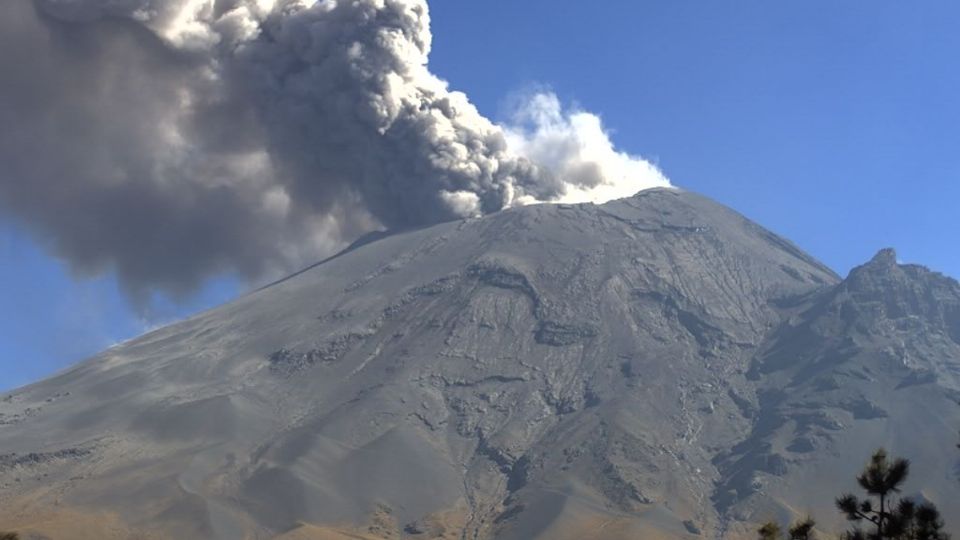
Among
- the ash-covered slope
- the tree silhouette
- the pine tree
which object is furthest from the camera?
the ash-covered slope

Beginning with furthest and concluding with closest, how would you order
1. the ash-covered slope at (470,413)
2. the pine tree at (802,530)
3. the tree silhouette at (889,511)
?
the ash-covered slope at (470,413) → the pine tree at (802,530) → the tree silhouette at (889,511)

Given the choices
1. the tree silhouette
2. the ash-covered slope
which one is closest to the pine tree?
the tree silhouette

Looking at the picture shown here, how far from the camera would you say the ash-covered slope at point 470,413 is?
137750 millimetres

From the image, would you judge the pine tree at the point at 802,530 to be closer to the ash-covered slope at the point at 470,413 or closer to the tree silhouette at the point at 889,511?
the tree silhouette at the point at 889,511

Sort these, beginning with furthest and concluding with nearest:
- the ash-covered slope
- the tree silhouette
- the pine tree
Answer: the ash-covered slope, the pine tree, the tree silhouette

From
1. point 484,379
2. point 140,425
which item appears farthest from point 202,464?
point 484,379

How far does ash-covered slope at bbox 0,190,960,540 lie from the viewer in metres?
138

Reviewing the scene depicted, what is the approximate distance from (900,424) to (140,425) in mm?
96831

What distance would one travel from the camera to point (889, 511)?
882 inches

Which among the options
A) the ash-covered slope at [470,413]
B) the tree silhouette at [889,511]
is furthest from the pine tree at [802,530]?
the ash-covered slope at [470,413]

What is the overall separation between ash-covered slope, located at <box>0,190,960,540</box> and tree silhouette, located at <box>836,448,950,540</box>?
110m

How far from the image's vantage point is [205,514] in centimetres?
13050

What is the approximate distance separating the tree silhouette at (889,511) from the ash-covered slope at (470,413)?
11008 cm

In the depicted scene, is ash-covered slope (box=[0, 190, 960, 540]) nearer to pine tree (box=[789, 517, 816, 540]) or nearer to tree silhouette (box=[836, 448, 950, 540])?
pine tree (box=[789, 517, 816, 540])
